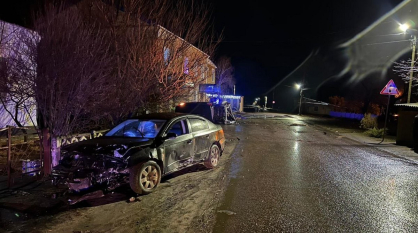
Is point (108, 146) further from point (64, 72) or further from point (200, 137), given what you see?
point (200, 137)

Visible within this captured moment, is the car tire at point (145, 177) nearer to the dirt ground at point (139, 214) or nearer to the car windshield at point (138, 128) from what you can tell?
the dirt ground at point (139, 214)

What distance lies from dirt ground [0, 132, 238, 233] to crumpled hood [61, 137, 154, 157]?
870mm

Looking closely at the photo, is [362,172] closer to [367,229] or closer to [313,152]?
[313,152]

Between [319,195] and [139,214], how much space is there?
345 cm

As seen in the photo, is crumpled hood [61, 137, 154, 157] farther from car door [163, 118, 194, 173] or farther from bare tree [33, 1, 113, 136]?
bare tree [33, 1, 113, 136]

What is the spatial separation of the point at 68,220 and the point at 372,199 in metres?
5.39

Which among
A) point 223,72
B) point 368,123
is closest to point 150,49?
point 368,123

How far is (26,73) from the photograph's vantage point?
6336 mm

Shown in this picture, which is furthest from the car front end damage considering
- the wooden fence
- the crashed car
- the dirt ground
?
the wooden fence

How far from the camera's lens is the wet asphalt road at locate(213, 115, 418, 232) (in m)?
4.45

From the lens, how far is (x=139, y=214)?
475 centimetres

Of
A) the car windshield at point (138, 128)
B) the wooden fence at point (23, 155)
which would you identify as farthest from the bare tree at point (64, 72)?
the car windshield at point (138, 128)

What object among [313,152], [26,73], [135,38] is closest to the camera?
[26,73]

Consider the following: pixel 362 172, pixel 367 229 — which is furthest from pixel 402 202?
pixel 362 172
